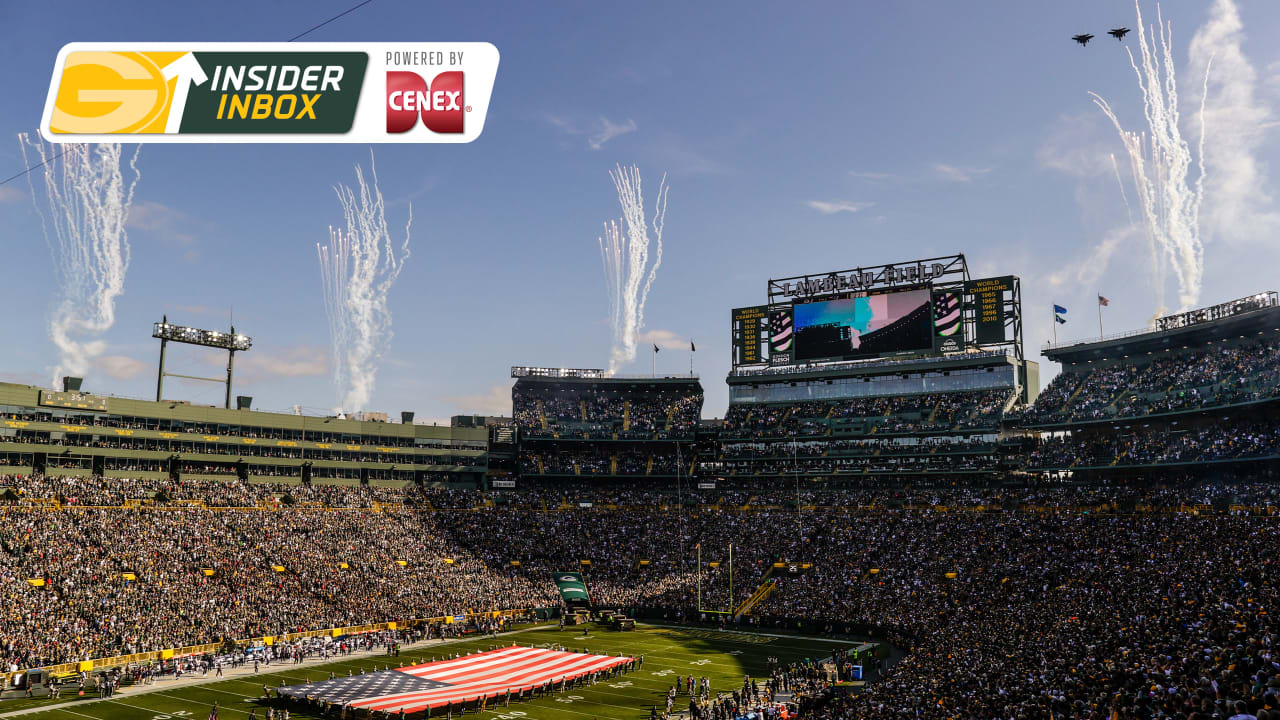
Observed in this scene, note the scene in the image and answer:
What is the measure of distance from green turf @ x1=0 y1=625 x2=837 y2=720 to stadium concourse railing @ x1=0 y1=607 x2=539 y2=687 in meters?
3.69

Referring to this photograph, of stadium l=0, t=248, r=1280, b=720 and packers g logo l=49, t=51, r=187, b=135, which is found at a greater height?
packers g logo l=49, t=51, r=187, b=135

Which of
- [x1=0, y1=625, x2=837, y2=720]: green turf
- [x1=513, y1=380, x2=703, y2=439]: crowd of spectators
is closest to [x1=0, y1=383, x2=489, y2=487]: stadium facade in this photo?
[x1=513, y1=380, x2=703, y2=439]: crowd of spectators

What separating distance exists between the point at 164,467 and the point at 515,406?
39778 mm

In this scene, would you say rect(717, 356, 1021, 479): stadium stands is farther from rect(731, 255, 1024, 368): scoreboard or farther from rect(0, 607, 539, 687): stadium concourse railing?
rect(0, 607, 539, 687): stadium concourse railing

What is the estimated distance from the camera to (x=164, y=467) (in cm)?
7831

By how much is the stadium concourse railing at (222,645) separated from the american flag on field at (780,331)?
41.9 metres

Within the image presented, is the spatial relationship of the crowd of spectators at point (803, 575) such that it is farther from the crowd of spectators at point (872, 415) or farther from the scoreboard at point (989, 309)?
the scoreboard at point (989, 309)

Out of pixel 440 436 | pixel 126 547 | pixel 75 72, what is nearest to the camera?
pixel 75 72

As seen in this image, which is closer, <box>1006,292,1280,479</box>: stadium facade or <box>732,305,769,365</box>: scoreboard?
<box>1006,292,1280,479</box>: stadium facade

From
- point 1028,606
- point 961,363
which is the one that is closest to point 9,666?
point 1028,606

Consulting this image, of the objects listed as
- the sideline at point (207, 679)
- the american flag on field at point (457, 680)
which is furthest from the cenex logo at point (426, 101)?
the sideline at point (207, 679)

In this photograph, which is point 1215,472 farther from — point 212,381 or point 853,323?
point 212,381

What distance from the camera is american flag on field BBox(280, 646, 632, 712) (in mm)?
39375

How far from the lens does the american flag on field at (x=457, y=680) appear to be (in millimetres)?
39375
